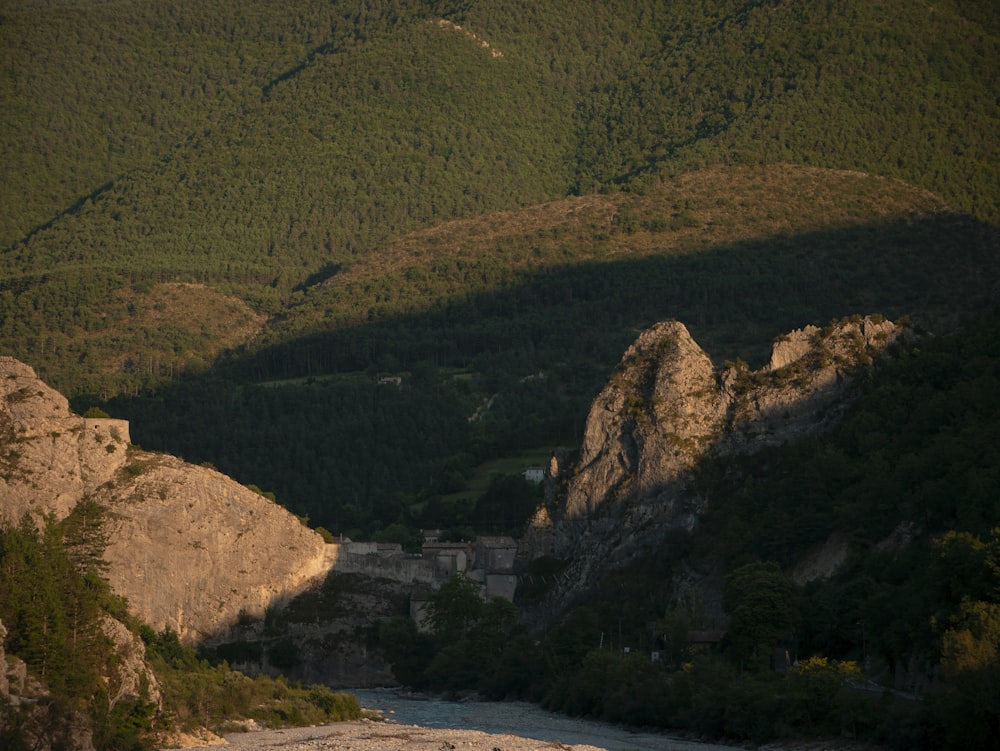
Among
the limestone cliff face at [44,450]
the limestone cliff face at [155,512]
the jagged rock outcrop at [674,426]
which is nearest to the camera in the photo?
the limestone cliff face at [44,450]

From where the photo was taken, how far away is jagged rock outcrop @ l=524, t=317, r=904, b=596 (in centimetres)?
10750

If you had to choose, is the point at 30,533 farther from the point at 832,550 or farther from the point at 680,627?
the point at 832,550

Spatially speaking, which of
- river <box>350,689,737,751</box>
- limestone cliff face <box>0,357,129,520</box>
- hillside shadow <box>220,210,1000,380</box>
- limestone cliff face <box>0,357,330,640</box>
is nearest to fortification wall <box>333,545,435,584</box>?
limestone cliff face <box>0,357,330,640</box>

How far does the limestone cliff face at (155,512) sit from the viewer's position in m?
107

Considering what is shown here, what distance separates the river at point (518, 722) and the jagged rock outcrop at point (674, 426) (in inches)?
497

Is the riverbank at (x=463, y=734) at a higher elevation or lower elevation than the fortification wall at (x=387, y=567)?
lower

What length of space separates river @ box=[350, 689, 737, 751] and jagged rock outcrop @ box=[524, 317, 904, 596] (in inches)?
497

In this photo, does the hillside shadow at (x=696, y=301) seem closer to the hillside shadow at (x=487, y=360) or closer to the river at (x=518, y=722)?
the hillside shadow at (x=487, y=360)

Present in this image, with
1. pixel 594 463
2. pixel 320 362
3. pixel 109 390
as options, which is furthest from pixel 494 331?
pixel 594 463

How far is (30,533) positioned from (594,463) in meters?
41.5

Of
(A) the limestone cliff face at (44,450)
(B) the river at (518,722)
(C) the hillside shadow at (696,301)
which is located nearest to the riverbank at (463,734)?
(B) the river at (518,722)

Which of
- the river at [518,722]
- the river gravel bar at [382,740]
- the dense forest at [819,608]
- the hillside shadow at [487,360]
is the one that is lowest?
the river gravel bar at [382,740]

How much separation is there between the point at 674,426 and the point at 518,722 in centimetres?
2721

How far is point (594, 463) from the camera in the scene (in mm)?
112500
